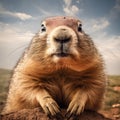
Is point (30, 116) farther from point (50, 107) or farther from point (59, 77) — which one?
point (59, 77)

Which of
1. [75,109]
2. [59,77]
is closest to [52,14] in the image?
[59,77]

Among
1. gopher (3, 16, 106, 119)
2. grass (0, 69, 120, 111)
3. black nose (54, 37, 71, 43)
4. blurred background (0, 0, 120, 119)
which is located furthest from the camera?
grass (0, 69, 120, 111)

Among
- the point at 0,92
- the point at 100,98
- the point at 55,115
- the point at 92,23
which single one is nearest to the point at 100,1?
the point at 92,23

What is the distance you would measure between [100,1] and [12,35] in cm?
71

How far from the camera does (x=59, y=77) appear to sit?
1486mm

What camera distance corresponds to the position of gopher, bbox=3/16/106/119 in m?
1.40

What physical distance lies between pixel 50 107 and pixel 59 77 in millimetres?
162

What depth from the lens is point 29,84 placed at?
151cm

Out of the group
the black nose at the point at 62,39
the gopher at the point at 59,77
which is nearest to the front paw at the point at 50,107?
the gopher at the point at 59,77

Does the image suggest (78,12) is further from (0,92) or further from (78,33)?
(78,33)

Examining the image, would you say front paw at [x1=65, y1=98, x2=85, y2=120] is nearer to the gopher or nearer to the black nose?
the gopher

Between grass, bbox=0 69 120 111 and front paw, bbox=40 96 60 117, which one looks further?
grass, bbox=0 69 120 111

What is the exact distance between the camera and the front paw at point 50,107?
4.50ft

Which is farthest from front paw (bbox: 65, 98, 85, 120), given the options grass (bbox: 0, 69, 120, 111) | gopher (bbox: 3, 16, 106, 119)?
grass (bbox: 0, 69, 120, 111)
